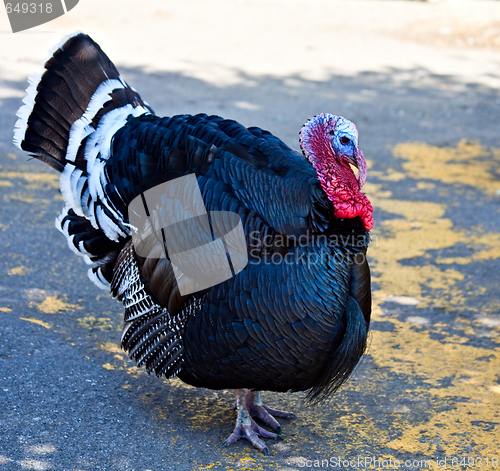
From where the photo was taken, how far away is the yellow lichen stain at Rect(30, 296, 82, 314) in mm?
4133

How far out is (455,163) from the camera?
7027mm

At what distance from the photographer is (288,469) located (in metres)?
3.03

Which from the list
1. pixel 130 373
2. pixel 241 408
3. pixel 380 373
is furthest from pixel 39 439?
pixel 380 373

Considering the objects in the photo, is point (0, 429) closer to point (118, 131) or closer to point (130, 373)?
point (130, 373)

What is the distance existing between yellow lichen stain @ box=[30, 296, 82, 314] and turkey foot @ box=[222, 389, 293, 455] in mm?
1444

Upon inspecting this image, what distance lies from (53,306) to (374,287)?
7.45ft

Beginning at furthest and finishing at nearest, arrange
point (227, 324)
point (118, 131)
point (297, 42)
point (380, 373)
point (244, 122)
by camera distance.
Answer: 1. point (297, 42)
2. point (244, 122)
3. point (380, 373)
4. point (118, 131)
5. point (227, 324)

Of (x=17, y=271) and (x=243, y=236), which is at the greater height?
(x=243, y=236)

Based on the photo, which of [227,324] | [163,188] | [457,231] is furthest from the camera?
[457,231]

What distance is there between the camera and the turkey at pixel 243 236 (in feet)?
9.39

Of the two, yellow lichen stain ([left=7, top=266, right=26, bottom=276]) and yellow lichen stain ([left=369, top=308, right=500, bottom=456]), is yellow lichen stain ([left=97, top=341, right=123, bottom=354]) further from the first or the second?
yellow lichen stain ([left=369, top=308, right=500, bottom=456])

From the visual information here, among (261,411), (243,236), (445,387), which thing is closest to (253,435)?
(261,411)

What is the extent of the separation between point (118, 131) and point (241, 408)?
1.61 metres

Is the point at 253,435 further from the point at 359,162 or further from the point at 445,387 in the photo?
the point at 359,162
